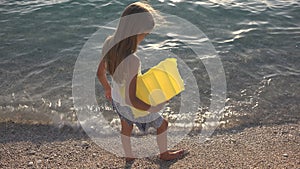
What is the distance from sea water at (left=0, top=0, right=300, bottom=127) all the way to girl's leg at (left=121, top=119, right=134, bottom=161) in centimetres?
108

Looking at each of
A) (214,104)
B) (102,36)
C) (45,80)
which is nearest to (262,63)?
(214,104)

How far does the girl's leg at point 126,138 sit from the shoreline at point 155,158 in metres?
0.09

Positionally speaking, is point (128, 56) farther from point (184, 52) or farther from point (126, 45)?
point (184, 52)

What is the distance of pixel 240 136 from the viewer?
13.8 feet

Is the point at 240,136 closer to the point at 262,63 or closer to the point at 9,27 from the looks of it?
the point at 262,63

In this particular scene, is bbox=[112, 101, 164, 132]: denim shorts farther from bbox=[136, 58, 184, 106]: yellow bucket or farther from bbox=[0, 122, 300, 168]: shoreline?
bbox=[0, 122, 300, 168]: shoreline

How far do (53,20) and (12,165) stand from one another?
458cm

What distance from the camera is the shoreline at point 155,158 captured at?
144 inches

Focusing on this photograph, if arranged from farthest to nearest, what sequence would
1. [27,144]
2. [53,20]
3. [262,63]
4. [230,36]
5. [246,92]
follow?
[53,20] → [230,36] → [262,63] → [246,92] → [27,144]

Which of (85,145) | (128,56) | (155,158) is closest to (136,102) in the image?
(128,56)

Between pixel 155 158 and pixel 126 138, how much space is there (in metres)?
0.41

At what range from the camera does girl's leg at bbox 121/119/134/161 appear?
3582mm

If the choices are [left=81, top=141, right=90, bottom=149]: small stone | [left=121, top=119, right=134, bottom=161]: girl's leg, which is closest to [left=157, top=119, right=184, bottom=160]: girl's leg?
[left=121, top=119, right=134, bottom=161]: girl's leg

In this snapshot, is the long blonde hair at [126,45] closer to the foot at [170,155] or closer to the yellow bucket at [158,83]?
the yellow bucket at [158,83]
